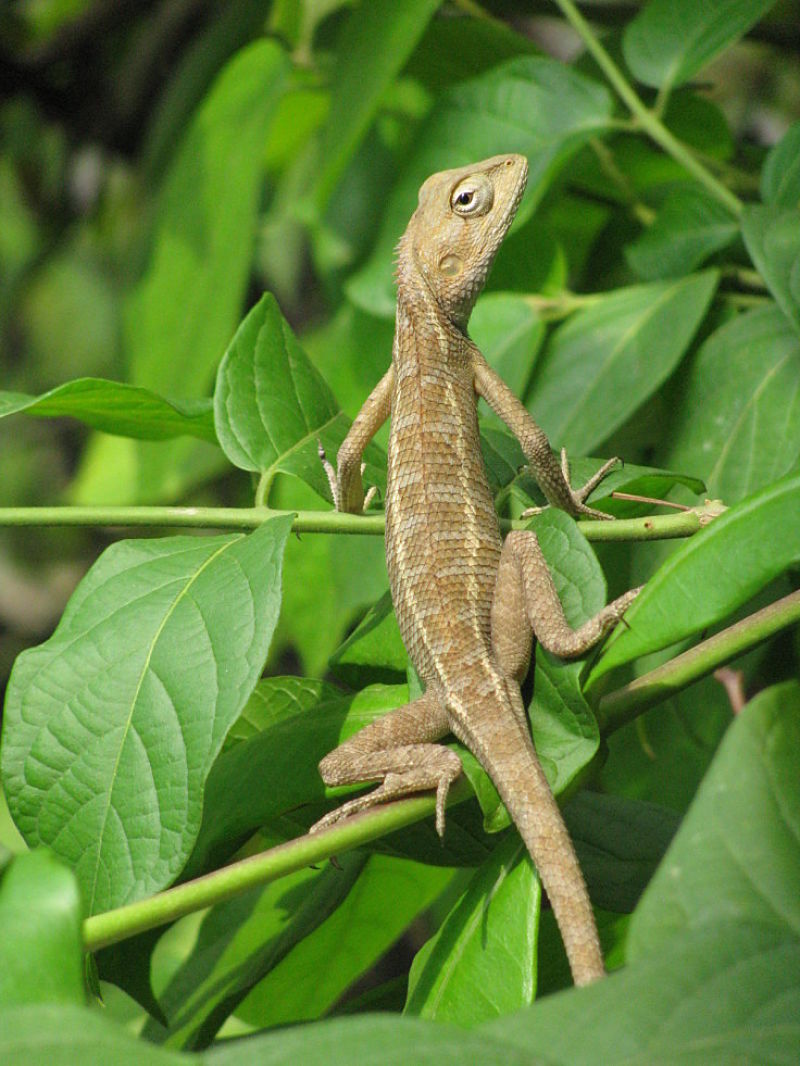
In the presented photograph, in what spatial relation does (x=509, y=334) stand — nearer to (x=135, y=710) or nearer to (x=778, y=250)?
(x=778, y=250)

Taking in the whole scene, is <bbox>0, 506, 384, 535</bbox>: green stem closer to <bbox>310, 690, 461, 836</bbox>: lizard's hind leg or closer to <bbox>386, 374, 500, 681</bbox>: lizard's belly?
<bbox>386, 374, 500, 681</bbox>: lizard's belly

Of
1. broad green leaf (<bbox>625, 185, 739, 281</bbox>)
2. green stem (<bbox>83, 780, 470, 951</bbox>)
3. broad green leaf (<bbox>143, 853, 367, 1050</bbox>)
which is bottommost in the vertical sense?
broad green leaf (<bbox>143, 853, 367, 1050</bbox>)

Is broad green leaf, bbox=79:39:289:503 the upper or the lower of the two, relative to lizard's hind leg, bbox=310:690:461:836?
upper

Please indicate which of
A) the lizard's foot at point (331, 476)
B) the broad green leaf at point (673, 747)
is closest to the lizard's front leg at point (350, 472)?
the lizard's foot at point (331, 476)

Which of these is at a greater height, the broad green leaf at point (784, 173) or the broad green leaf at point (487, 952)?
the broad green leaf at point (784, 173)

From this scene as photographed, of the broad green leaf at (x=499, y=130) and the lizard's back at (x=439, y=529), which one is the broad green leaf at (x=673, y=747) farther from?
the broad green leaf at (x=499, y=130)

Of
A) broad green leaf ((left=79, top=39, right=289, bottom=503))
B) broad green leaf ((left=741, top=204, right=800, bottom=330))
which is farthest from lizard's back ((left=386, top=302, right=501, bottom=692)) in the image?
broad green leaf ((left=79, top=39, right=289, bottom=503))

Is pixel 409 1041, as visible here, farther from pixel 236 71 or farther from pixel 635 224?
pixel 236 71
